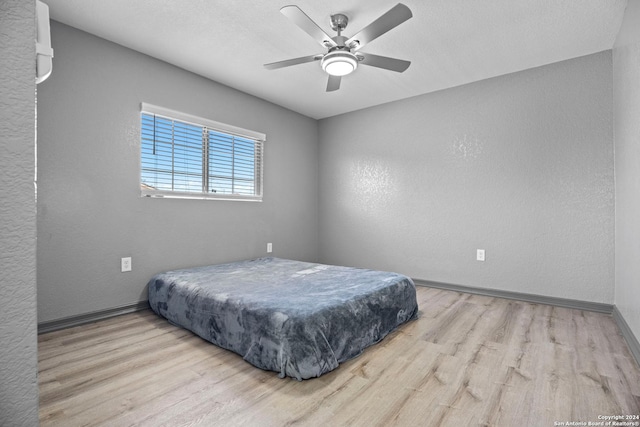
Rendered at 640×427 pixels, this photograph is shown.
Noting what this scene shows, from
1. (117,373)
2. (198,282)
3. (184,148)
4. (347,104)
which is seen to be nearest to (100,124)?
(184,148)

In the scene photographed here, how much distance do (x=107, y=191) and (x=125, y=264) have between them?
25.3 inches

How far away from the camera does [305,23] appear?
193cm

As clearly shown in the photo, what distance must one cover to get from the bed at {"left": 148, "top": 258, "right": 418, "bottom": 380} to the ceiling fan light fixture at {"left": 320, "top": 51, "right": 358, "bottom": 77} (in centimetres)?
164

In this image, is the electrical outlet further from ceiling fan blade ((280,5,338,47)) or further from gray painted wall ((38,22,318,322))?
ceiling fan blade ((280,5,338,47))

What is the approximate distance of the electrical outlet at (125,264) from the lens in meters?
2.67

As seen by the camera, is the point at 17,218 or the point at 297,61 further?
the point at 297,61

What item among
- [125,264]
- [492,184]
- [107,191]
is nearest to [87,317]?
[125,264]

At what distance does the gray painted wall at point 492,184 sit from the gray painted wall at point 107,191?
5.84 ft

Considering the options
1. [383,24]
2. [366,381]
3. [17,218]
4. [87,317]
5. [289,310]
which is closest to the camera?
[17,218]

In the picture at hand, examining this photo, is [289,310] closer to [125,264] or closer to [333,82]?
[125,264]

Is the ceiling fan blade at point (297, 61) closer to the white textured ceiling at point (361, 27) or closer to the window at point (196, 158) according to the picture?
the white textured ceiling at point (361, 27)

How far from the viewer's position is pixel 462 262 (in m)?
3.52

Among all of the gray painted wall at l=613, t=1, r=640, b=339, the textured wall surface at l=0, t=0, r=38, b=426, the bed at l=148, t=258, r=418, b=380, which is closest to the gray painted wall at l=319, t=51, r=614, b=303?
the gray painted wall at l=613, t=1, r=640, b=339

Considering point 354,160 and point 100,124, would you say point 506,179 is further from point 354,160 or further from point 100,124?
point 100,124
